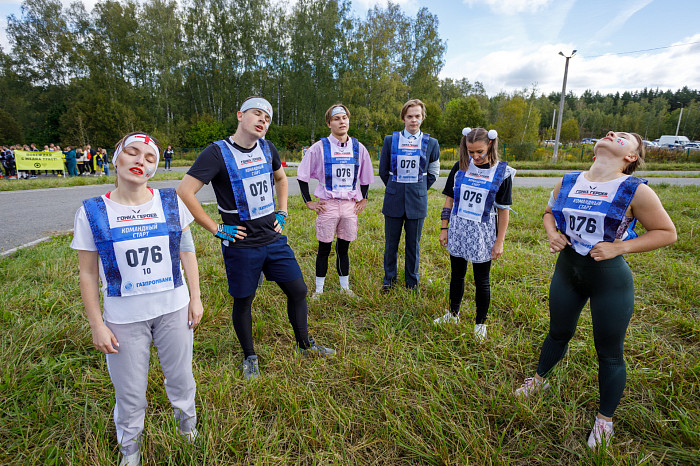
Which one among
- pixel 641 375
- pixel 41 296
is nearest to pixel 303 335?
pixel 641 375

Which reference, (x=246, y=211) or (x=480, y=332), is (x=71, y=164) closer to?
(x=246, y=211)

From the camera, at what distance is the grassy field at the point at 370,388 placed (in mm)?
2041

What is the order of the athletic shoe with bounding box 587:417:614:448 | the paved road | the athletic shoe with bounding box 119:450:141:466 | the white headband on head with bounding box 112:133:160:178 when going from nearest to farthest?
the white headband on head with bounding box 112:133:160:178, the athletic shoe with bounding box 119:450:141:466, the athletic shoe with bounding box 587:417:614:448, the paved road

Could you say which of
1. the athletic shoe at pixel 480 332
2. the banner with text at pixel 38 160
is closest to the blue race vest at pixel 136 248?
the athletic shoe at pixel 480 332

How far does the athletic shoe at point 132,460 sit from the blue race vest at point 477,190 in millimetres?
2787

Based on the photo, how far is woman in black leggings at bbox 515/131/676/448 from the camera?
1906 millimetres

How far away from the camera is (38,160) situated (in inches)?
716

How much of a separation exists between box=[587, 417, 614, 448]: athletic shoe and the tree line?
3132 cm

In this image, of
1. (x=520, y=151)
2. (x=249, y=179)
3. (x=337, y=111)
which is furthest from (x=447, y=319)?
(x=520, y=151)

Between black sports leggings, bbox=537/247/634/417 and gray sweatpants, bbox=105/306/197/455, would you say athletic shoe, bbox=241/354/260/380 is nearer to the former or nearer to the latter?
gray sweatpants, bbox=105/306/197/455

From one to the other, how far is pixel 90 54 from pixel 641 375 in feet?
158

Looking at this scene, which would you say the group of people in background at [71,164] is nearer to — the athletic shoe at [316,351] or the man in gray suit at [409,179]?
the man in gray suit at [409,179]

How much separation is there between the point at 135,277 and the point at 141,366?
481 mm

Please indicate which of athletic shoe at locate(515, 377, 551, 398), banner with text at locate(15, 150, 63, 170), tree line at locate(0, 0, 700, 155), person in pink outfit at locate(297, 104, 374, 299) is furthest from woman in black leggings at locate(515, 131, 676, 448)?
tree line at locate(0, 0, 700, 155)
